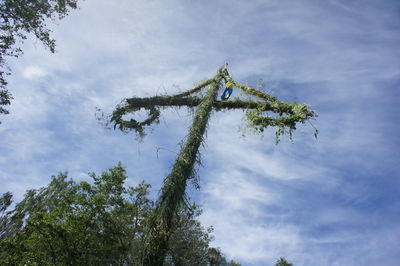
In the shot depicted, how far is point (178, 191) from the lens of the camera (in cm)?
413

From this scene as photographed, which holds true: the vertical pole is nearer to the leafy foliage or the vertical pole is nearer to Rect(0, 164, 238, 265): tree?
Rect(0, 164, 238, 265): tree

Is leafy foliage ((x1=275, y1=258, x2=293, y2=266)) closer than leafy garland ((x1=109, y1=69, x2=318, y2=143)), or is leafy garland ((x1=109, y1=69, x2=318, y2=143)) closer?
leafy garland ((x1=109, y1=69, x2=318, y2=143))

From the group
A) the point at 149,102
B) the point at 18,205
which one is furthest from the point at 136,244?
the point at 18,205

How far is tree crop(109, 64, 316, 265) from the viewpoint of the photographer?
3.83 m

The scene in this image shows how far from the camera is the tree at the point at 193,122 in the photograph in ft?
12.6

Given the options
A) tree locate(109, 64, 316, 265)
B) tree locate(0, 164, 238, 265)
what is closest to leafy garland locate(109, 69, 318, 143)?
tree locate(109, 64, 316, 265)

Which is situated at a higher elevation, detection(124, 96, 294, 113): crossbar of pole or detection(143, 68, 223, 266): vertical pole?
detection(124, 96, 294, 113): crossbar of pole

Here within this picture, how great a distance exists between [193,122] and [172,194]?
5.67 feet

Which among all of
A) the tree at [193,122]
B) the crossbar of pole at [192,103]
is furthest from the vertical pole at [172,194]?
the crossbar of pole at [192,103]

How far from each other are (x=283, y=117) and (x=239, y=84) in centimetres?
163

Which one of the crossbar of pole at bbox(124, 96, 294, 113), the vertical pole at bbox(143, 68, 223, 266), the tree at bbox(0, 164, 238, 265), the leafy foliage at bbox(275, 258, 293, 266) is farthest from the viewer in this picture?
the leafy foliage at bbox(275, 258, 293, 266)

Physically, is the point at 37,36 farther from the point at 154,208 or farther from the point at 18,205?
the point at 18,205

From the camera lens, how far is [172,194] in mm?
4078

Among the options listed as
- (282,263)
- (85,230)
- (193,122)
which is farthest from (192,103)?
(282,263)
